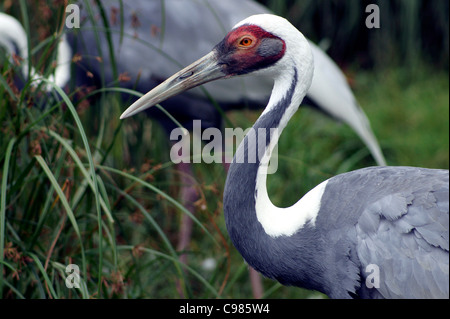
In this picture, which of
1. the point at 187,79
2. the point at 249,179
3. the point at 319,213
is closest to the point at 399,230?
the point at 319,213

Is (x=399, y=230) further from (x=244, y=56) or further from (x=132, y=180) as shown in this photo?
(x=132, y=180)

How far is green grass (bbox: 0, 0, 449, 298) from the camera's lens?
2.74 m

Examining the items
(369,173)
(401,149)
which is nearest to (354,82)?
(401,149)

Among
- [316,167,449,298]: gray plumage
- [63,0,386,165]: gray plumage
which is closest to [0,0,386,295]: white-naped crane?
[63,0,386,165]: gray plumage

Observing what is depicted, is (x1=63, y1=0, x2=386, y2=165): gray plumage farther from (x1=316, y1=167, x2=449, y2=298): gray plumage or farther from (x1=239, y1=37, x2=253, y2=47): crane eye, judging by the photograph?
(x1=316, y1=167, x2=449, y2=298): gray plumage

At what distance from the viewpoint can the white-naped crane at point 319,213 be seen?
237 cm

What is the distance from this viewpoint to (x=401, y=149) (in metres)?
5.13

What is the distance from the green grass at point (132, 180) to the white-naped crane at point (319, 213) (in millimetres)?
294

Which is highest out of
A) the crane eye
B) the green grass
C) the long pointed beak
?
the crane eye

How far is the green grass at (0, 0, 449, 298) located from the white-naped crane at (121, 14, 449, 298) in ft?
0.96

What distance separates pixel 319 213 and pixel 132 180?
126cm

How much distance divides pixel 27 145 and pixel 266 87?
181cm

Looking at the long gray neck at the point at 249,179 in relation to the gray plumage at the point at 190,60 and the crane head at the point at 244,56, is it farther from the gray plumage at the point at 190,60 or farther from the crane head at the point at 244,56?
the gray plumage at the point at 190,60
